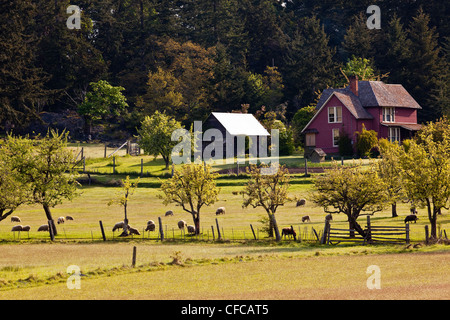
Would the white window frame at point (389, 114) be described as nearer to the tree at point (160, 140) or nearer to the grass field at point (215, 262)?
the tree at point (160, 140)

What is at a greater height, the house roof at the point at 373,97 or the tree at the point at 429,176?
the house roof at the point at 373,97

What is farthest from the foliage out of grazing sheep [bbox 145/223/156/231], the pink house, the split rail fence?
the pink house

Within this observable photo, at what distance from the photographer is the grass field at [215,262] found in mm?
29562

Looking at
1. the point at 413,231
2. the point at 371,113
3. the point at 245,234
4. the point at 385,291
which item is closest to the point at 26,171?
the point at 245,234

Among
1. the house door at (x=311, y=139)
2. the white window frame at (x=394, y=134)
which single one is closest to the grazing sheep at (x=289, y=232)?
the house door at (x=311, y=139)

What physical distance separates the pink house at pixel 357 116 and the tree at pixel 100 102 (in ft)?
129

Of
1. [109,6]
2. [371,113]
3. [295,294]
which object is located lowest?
[295,294]

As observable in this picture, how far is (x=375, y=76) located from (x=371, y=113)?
19.6 m

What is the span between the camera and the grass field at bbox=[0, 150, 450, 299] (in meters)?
29.6

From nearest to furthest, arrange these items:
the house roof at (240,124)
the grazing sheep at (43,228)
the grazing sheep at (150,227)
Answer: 1. the grazing sheep at (150,227)
2. the grazing sheep at (43,228)
3. the house roof at (240,124)

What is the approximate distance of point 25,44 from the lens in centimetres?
11250

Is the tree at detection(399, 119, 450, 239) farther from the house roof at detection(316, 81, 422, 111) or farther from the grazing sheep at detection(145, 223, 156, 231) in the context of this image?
the house roof at detection(316, 81, 422, 111)

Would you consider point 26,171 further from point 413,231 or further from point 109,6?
point 109,6

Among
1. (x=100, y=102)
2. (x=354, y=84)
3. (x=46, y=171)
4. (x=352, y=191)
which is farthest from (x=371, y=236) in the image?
(x=100, y=102)
